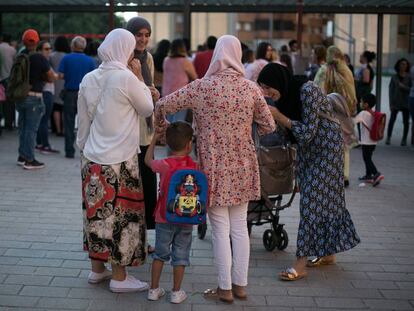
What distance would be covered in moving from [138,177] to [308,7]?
9.44 m

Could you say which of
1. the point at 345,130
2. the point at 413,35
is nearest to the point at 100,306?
the point at 345,130

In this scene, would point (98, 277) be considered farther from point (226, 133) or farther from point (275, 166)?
point (275, 166)

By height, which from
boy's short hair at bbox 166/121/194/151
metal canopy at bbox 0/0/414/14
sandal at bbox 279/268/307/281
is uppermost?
metal canopy at bbox 0/0/414/14

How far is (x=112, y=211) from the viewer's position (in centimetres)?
502

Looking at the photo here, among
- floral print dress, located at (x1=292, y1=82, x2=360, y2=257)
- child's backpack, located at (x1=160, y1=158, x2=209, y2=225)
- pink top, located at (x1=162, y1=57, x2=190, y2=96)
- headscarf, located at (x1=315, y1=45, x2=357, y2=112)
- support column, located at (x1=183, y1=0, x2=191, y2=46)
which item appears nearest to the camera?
child's backpack, located at (x1=160, y1=158, x2=209, y2=225)

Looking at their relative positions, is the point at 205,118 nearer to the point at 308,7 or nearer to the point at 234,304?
the point at 234,304

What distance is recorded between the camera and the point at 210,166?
4.85 meters

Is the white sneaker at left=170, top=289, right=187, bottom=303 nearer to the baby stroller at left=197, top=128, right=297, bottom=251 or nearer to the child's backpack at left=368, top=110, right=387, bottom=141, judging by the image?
the baby stroller at left=197, top=128, right=297, bottom=251

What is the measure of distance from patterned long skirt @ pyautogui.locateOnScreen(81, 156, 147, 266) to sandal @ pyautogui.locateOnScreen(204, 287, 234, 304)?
579 millimetres

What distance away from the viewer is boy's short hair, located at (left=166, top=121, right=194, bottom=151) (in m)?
4.80

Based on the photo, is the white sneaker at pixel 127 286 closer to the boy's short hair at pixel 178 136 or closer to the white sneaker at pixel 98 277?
the white sneaker at pixel 98 277

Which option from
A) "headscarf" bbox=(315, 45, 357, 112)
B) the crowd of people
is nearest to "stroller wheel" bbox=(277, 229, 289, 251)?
the crowd of people

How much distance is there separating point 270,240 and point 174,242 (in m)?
1.52

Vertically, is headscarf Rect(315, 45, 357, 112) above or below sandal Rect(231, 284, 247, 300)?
above
